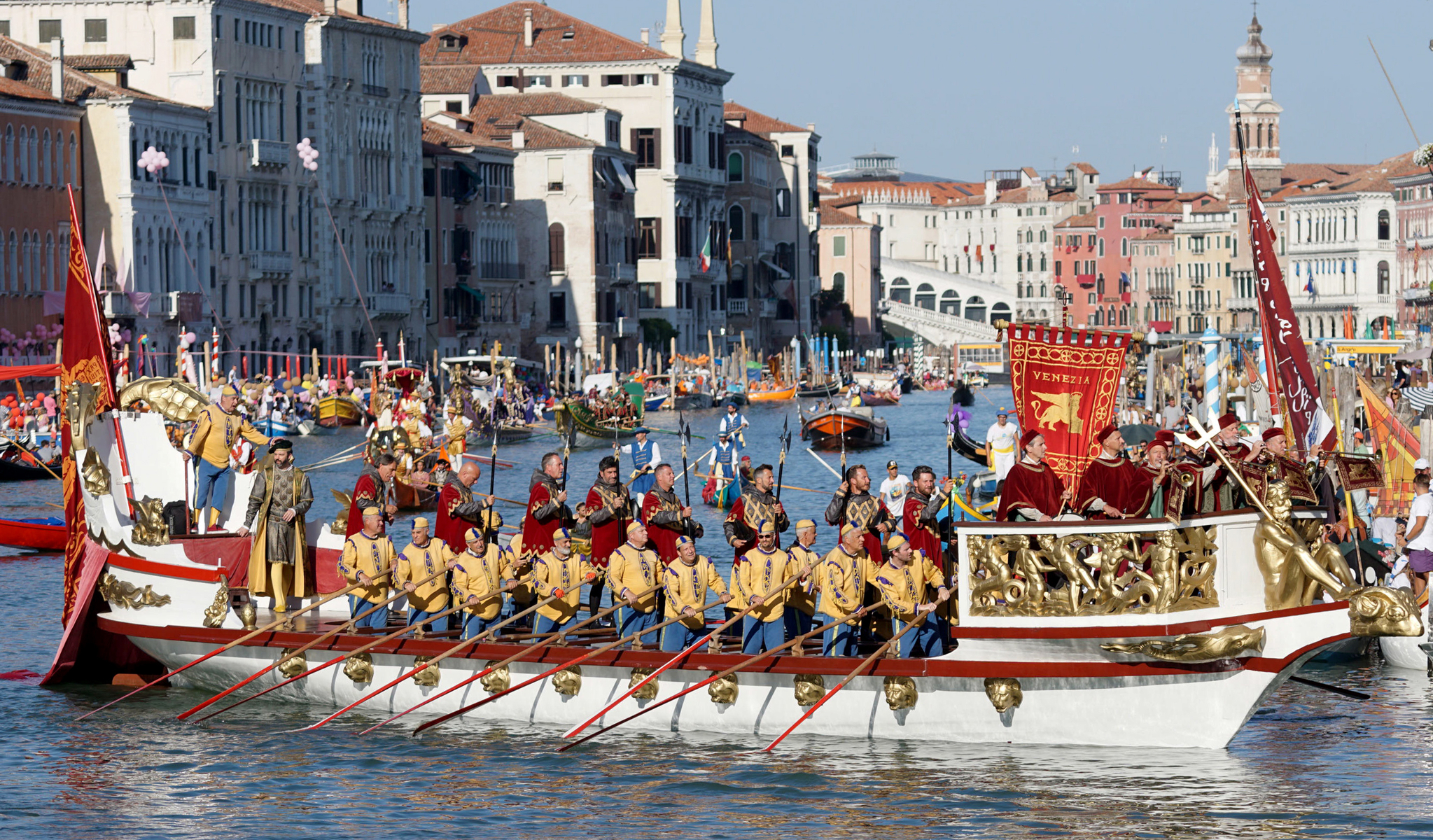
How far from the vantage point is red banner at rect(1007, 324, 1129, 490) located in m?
19.4

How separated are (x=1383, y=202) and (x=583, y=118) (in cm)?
5473

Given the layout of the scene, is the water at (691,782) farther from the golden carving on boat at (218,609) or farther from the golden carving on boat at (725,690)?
the golden carving on boat at (218,609)

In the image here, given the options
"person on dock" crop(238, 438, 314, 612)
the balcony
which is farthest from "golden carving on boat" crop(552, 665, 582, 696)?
the balcony

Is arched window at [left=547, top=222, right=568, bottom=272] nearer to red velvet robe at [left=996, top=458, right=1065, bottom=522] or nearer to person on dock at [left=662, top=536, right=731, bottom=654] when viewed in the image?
person on dock at [left=662, top=536, right=731, bottom=654]

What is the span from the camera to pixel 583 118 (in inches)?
4114

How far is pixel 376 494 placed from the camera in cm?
2239

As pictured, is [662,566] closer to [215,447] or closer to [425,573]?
[425,573]

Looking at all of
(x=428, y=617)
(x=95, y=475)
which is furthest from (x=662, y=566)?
(x=95, y=475)

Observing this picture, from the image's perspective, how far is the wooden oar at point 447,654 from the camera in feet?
66.1

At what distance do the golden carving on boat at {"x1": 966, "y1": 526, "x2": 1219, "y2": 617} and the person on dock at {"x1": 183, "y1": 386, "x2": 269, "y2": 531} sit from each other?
760 cm

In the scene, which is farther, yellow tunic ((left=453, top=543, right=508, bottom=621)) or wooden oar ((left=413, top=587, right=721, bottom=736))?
yellow tunic ((left=453, top=543, right=508, bottom=621))

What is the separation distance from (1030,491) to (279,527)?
683 cm

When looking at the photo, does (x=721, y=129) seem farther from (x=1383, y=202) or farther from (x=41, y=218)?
(x=41, y=218)

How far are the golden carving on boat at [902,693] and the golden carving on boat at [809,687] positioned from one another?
21.0 inches
